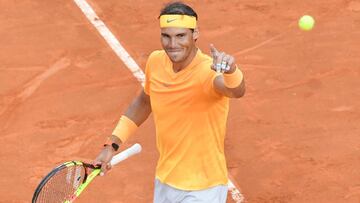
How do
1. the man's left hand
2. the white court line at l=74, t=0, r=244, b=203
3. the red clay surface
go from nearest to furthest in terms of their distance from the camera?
the man's left hand
the red clay surface
the white court line at l=74, t=0, r=244, b=203

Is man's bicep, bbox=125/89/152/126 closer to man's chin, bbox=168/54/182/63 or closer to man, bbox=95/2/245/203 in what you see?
man, bbox=95/2/245/203

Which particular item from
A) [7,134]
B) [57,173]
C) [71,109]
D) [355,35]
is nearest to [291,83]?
[355,35]

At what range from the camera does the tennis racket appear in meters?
5.33

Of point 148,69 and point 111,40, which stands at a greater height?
point 111,40

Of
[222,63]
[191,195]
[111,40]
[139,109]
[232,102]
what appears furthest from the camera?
[111,40]

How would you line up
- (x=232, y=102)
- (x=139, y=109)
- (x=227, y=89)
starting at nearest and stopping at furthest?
(x=227, y=89) → (x=139, y=109) → (x=232, y=102)

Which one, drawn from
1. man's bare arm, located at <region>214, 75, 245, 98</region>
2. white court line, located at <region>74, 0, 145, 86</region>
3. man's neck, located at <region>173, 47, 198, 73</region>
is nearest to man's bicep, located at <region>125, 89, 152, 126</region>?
man's neck, located at <region>173, 47, 198, 73</region>

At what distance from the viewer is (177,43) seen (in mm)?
5086

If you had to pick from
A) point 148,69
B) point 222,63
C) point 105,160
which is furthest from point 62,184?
point 222,63

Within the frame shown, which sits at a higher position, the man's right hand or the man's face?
the man's face

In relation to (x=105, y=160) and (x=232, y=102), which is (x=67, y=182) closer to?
(x=105, y=160)

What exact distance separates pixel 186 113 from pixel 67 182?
106 centimetres

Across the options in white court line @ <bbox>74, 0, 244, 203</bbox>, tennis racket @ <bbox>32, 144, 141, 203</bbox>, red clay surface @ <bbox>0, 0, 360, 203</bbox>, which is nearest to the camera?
tennis racket @ <bbox>32, 144, 141, 203</bbox>

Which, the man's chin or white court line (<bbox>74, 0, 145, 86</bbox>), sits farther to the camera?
white court line (<bbox>74, 0, 145, 86</bbox>)
